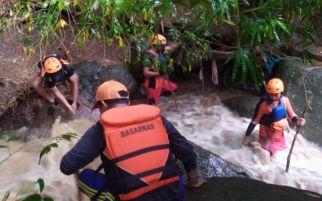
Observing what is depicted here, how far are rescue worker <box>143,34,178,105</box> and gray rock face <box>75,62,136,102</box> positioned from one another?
57 centimetres

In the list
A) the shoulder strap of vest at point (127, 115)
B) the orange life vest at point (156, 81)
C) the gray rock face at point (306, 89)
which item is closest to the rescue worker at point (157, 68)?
the orange life vest at point (156, 81)

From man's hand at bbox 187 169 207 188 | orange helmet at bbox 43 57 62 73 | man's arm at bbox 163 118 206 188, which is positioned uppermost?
orange helmet at bbox 43 57 62 73

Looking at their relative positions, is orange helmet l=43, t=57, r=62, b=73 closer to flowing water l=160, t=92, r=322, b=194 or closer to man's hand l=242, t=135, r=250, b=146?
flowing water l=160, t=92, r=322, b=194

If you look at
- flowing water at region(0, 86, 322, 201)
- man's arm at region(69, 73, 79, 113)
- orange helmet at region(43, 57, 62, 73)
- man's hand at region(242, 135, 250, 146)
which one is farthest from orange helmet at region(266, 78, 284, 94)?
orange helmet at region(43, 57, 62, 73)

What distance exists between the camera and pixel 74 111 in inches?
236

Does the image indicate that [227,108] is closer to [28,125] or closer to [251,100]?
→ [251,100]

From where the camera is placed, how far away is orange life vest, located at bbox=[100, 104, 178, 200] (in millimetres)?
2477

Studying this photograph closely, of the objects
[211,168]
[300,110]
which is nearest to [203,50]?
[211,168]

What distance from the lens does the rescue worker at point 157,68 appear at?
5645 mm

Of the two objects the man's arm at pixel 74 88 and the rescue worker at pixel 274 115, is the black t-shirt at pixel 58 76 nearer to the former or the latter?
the man's arm at pixel 74 88

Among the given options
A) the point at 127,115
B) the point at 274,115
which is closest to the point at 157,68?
the point at 274,115

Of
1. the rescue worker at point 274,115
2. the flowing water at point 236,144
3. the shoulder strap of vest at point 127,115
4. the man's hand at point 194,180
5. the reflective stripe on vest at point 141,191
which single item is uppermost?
the shoulder strap of vest at point 127,115

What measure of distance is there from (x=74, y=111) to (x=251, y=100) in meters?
3.46

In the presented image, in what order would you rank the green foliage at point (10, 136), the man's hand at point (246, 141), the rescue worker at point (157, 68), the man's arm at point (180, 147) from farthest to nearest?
the man's hand at point (246, 141), the rescue worker at point (157, 68), the green foliage at point (10, 136), the man's arm at point (180, 147)
